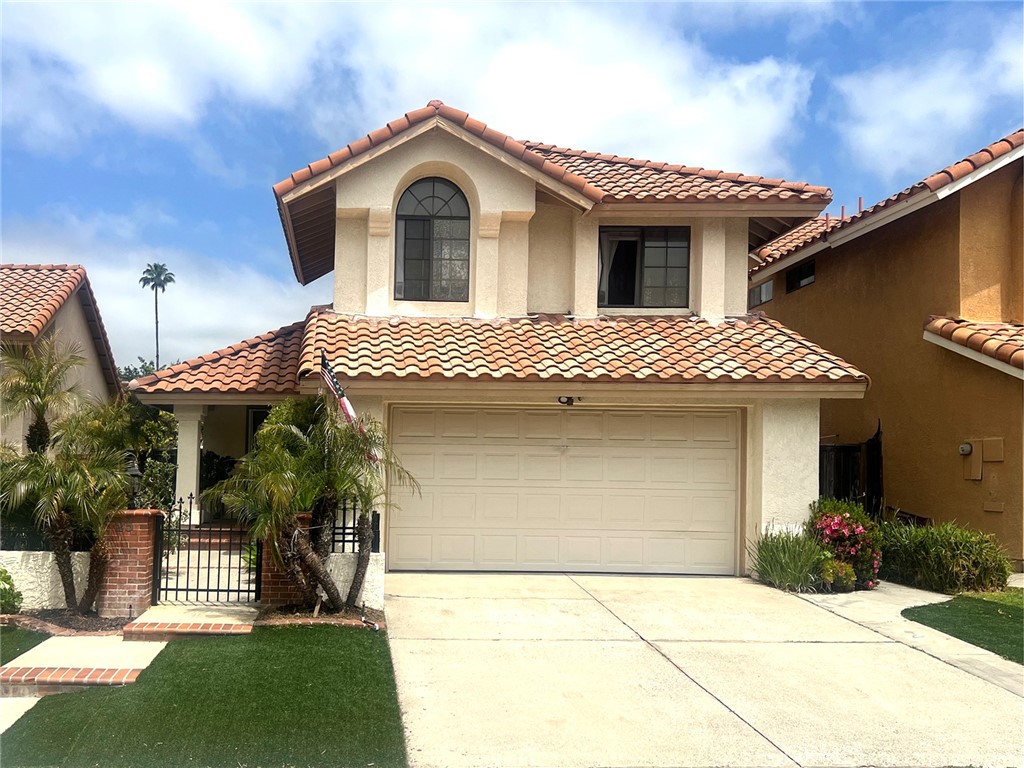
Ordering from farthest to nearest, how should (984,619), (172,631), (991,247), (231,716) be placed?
(991,247), (984,619), (172,631), (231,716)

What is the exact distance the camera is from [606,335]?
42.2 ft

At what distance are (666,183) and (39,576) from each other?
1054cm

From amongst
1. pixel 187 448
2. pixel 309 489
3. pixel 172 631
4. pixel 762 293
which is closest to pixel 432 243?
pixel 187 448

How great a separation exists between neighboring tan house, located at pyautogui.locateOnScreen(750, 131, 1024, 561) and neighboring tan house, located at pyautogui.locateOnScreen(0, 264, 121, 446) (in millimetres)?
13430

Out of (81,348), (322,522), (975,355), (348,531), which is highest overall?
(81,348)

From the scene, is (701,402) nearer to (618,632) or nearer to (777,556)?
(777,556)

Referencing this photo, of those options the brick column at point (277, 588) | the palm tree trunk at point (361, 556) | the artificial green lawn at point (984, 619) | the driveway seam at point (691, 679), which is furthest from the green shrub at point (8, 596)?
the artificial green lawn at point (984, 619)

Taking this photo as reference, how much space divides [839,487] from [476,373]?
289 inches

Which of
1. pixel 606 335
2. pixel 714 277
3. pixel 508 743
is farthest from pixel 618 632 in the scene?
pixel 714 277

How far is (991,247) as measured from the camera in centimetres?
1377

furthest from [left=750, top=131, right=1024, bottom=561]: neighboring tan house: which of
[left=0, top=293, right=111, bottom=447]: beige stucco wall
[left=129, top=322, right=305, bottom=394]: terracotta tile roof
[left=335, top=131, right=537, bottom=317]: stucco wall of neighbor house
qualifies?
[left=0, top=293, right=111, bottom=447]: beige stucco wall

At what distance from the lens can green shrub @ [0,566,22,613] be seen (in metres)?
8.59

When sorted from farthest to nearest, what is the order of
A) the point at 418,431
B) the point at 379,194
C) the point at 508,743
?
the point at 379,194, the point at 418,431, the point at 508,743

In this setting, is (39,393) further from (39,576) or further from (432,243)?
(432,243)
